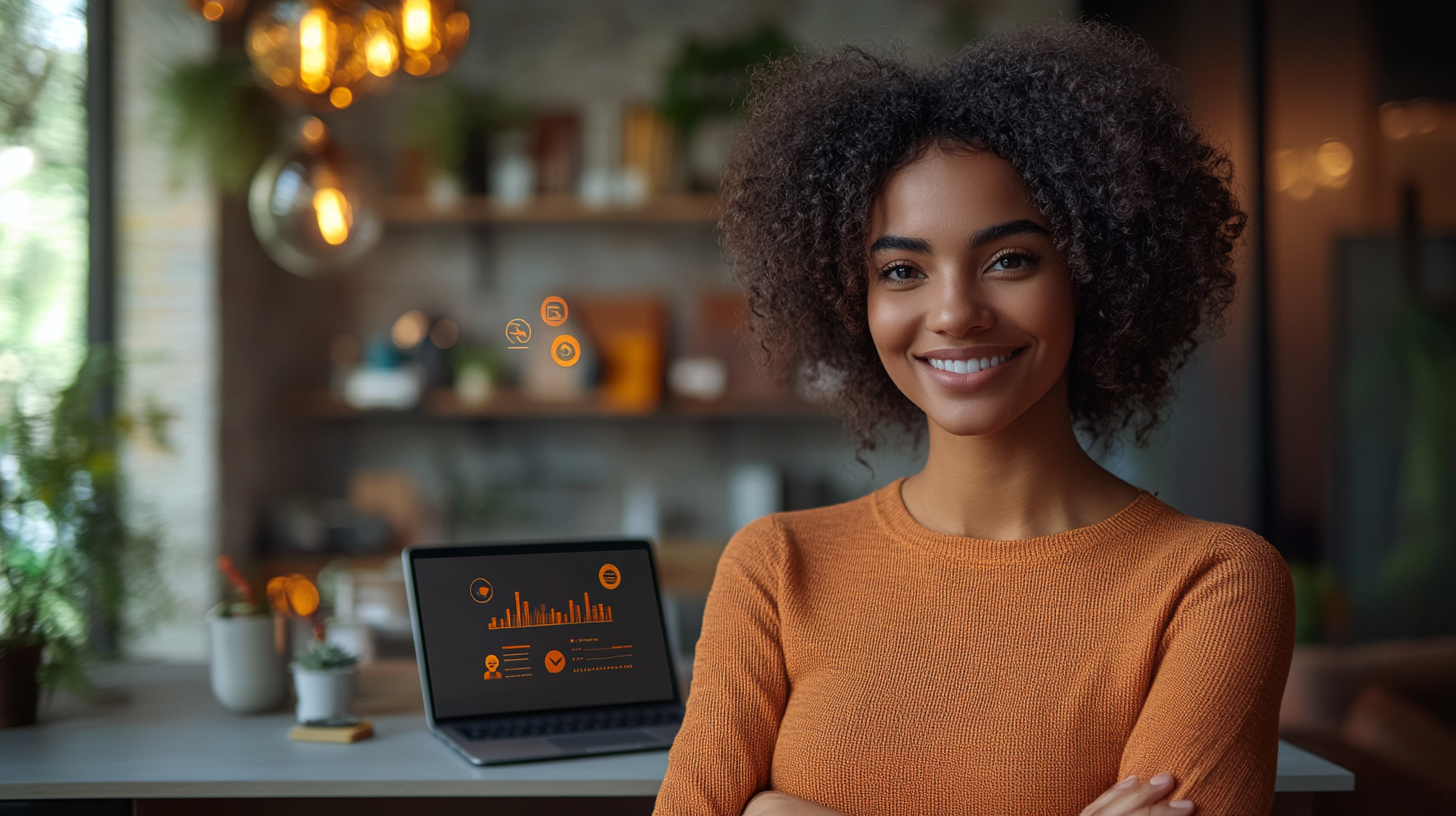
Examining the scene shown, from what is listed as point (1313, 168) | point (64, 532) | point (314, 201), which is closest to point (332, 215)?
point (314, 201)

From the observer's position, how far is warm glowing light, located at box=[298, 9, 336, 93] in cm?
229

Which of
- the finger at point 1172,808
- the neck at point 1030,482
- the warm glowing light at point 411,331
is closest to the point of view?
the finger at point 1172,808

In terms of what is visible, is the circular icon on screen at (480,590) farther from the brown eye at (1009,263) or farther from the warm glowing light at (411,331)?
the warm glowing light at (411,331)

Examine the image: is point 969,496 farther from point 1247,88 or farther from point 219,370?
point 219,370

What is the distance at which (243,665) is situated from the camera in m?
1.74

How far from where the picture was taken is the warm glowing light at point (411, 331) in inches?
169

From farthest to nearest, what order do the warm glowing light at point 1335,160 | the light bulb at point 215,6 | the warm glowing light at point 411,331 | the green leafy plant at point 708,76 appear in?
the warm glowing light at point 411,331 → the green leafy plant at point 708,76 → the warm glowing light at point 1335,160 → the light bulb at point 215,6

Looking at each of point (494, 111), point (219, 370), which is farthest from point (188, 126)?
point (494, 111)

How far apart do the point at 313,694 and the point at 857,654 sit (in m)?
0.86

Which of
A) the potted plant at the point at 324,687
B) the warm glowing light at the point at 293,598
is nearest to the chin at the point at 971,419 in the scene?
the potted plant at the point at 324,687

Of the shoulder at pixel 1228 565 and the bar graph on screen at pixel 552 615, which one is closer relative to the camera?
the shoulder at pixel 1228 565

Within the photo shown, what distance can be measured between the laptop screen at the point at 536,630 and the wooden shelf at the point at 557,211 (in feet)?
8.55

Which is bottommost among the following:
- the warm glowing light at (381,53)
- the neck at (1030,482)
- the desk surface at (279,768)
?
the desk surface at (279,768)

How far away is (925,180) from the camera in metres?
1.19
